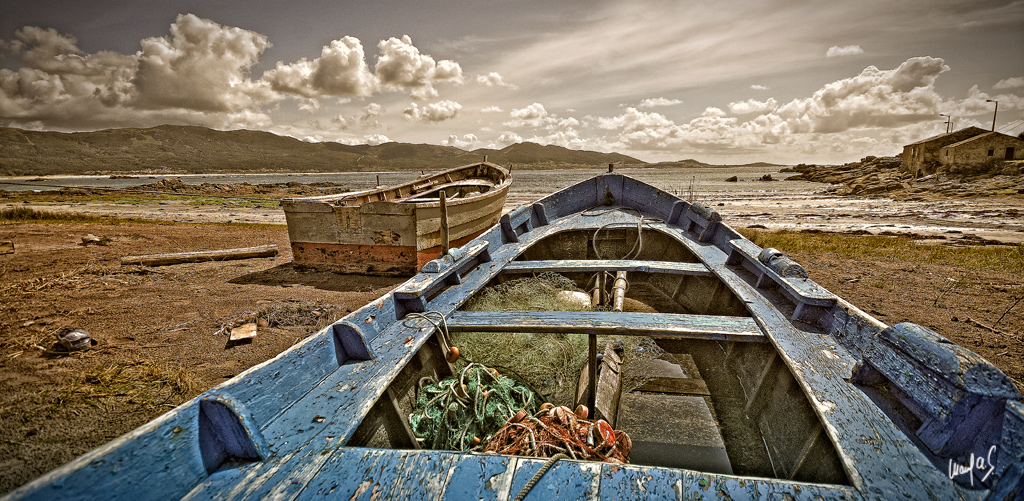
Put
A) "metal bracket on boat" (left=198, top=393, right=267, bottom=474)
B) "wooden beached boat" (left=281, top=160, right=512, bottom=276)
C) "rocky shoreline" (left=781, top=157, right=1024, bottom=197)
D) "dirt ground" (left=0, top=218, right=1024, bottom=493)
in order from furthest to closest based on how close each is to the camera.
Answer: "rocky shoreline" (left=781, top=157, right=1024, bottom=197)
"wooden beached boat" (left=281, top=160, right=512, bottom=276)
"dirt ground" (left=0, top=218, right=1024, bottom=493)
"metal bracket on boat" (left=198, top=393, right=267, bottom=474)

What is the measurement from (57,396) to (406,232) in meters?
4.56

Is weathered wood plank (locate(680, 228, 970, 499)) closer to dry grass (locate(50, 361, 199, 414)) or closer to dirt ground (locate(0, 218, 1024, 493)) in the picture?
dirt ground (locate(0, 218, 1024, 493))

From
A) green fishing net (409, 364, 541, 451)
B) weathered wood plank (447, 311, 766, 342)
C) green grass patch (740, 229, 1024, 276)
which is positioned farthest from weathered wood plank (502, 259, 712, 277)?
green grass patch (740, 229, 1024, 276)

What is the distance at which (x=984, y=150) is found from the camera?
1252 inches

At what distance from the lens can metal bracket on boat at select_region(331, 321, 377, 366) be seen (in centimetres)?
232

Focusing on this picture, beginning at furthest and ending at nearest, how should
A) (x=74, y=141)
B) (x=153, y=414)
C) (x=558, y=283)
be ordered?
(x=74, y=141)
(x=558, y=283)
(x=153, y=414)

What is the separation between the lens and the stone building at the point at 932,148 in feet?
→ 112

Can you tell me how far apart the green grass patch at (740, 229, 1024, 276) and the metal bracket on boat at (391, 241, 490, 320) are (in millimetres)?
8590

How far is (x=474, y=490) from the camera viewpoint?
1.43 m

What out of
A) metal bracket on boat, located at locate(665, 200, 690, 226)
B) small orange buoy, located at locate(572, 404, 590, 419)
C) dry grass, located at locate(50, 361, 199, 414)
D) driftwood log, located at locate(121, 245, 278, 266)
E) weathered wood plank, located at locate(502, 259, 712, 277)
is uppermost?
metal bracket on boat, located at locate(665, 200, 690, 226)

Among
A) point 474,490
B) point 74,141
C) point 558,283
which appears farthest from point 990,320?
point 74,141

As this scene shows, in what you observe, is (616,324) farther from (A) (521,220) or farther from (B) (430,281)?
(A) (521,220)

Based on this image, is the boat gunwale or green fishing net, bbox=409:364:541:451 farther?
the boat gunwale

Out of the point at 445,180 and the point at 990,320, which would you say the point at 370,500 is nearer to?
the point at 990,320
